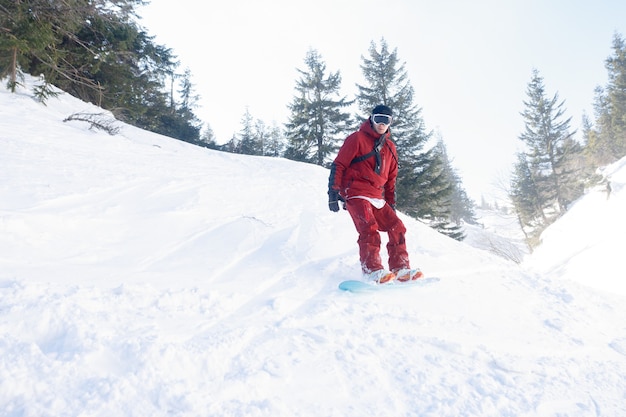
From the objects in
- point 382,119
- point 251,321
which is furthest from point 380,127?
point 251,321

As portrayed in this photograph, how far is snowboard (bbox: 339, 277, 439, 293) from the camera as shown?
3.08 metres

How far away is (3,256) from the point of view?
9.11ft

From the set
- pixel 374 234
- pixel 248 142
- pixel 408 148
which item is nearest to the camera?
pixel 374 234

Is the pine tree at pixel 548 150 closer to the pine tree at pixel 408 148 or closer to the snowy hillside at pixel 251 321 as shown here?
the pine tree at pixel 408 148

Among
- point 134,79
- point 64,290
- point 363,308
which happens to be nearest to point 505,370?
point 363,308

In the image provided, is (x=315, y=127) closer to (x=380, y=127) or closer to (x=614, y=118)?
(x=380, y=127)

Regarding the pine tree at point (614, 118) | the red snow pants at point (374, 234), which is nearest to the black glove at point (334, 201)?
the red snow pants at point (374, 234)

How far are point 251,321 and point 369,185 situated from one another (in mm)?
2126

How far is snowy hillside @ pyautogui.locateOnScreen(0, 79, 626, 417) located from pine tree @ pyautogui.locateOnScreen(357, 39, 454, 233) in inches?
446

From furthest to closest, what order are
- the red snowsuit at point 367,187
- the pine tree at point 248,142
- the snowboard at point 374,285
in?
the pine tree at point 248,142 → the red snowsuit at point 367,187 → the snowboard at point 374,285

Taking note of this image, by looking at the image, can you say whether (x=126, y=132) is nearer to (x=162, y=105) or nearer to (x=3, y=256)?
(x=3, y=256)

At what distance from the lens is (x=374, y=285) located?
3191 millimetres

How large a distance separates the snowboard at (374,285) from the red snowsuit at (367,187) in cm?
30

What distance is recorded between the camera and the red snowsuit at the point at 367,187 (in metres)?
3.67
